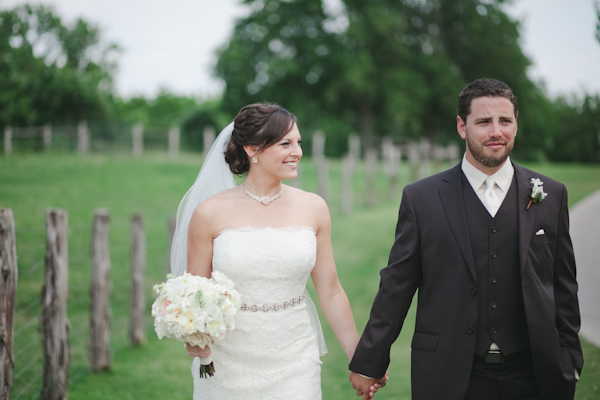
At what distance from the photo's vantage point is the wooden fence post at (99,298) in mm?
6406

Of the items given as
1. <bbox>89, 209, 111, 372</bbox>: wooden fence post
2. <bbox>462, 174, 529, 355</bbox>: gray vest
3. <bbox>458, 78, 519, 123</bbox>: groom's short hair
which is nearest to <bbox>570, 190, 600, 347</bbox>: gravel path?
<bbox>462, 174, 529, 355</bbox>: gray vest

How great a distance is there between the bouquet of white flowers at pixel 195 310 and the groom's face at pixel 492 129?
1.52m

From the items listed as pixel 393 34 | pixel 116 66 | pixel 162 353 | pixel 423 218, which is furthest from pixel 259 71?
pixel 423 218

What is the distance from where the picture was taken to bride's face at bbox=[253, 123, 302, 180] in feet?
11.8

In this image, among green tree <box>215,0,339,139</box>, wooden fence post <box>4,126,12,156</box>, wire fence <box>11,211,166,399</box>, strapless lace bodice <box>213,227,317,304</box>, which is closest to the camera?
strapless lace bodice <box>213,227,317,304</box>

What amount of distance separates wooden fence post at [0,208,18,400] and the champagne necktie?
10.3 ft

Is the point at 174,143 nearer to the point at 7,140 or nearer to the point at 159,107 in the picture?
the point at 7,140

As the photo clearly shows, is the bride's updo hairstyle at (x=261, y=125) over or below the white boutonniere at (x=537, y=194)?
over

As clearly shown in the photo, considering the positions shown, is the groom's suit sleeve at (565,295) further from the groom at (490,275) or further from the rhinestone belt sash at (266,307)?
the rhinestone belt sash at (266,307)

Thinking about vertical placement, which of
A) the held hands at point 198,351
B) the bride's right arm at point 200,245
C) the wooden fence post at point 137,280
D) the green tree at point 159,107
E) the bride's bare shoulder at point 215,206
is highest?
the green tree at point 159,107

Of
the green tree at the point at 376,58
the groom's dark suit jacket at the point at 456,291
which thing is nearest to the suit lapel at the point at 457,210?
the groom's dark suit jacket at the point at 456,291

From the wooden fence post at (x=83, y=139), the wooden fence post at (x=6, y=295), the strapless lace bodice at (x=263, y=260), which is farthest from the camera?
the wooden fence post at (x=83, y=139)

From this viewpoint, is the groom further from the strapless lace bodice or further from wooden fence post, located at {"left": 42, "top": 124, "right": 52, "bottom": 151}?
wooden fence post, located at {"left": 42, "top": 124, "right": 52, "bottom": 151}

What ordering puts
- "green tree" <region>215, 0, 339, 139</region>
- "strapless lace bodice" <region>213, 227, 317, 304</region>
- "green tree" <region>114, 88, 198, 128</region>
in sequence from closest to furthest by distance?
"strapless lace bodice" <region>213, 227, 317, 304</region>
"green tree" <region>215, 0, 339, 139</region>
"green tree" <region>114, 88, 198, 128</region>
